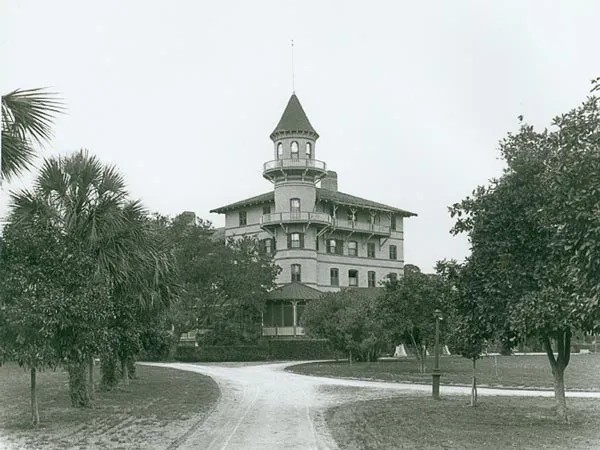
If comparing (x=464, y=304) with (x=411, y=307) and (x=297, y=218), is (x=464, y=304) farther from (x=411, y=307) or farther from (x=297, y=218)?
(x=297, y=218)

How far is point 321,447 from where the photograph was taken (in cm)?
1287

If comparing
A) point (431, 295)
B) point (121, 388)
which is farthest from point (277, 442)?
point (431, 295)

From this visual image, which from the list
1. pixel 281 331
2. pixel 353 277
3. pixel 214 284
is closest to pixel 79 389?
pixel 214 284

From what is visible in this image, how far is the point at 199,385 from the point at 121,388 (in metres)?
3.27

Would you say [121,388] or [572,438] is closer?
[572,438]

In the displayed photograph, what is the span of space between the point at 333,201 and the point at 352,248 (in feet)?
17.8

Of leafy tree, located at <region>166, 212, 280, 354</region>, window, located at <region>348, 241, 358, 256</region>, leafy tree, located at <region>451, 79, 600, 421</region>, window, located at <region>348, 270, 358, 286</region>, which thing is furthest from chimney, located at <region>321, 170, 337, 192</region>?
leafy tree, located at <region>451, 79, 600, 421</region>

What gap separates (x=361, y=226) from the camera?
6662 cm

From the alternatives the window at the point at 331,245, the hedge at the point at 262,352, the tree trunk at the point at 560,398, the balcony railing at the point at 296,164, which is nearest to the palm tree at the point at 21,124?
the tree trunk at the point at 560,398

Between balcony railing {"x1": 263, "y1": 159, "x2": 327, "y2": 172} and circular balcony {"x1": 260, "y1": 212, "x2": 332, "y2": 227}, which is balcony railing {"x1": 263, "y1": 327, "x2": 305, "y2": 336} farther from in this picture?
balcony railing {"x1": 263, "y1": 159, "x2": 327, "y2": 172}

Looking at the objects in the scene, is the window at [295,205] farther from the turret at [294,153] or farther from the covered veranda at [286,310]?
the covered veranda at [286,310]

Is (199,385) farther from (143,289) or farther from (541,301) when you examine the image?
(541,301)

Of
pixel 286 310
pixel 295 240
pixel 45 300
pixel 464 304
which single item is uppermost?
pixel 295 240

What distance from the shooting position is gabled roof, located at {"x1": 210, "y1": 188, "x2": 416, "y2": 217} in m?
64.5
